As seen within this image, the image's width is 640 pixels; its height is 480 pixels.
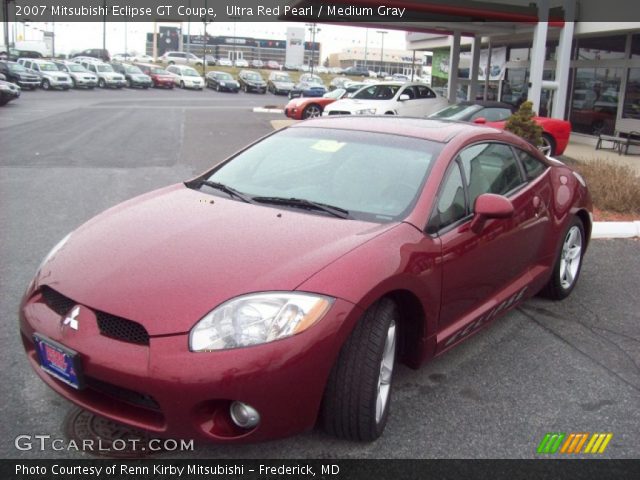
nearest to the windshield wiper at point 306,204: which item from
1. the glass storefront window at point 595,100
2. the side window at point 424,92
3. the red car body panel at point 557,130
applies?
the red car body panel at point 557,130

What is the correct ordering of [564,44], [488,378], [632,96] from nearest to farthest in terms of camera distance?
[488,378] → [564,44] → [632,96]

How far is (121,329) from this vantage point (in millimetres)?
2609

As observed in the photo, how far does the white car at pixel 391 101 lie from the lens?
1797 centimetres

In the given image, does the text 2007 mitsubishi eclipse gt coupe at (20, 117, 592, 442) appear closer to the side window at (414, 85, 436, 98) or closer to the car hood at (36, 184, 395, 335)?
the car hood at (36, 184, 395, 335)

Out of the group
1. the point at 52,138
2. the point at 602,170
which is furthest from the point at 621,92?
the point at 52,138

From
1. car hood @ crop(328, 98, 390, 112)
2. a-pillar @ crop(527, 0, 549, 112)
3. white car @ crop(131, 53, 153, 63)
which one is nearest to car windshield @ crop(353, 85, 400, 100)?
car hood @ crop(328, 98, 390, 112)

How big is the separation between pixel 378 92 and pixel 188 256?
16895 millimetres

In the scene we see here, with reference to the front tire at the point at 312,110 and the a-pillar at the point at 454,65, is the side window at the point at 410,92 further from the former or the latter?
A: the front tire at the point at 312,110

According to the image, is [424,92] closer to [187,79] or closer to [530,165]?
[530,165]

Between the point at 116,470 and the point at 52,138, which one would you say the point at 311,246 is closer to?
the point at 116,470

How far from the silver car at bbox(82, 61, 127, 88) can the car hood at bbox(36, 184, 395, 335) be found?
41.1 metres

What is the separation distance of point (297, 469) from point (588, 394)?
6.09 ft

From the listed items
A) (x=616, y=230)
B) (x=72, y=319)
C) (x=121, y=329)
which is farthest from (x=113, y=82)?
Answer: (x=121, y=329)

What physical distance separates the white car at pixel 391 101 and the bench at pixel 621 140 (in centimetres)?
502
